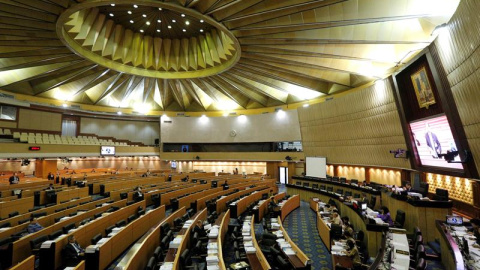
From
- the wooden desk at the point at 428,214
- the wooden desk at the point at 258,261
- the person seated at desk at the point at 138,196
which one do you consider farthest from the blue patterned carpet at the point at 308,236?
the person seated at desk at the point at 138,196

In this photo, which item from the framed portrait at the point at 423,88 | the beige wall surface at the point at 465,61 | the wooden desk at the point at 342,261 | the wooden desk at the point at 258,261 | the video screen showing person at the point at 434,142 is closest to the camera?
the wooden desk at the point at 258,261

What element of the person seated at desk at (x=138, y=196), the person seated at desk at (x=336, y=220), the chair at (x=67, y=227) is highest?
the person seated at desk at (x=138, y=196)

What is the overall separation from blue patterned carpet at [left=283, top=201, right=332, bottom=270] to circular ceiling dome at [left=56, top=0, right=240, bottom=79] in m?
9.31

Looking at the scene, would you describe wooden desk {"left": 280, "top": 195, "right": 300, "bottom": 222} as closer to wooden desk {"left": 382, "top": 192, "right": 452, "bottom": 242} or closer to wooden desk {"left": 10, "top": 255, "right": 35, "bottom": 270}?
wooden desk {"left": 382, "top": 192, "right": 452, "bottom": 242}

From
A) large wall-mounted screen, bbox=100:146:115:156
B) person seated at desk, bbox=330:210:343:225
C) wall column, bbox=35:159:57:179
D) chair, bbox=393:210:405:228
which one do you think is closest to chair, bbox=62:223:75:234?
person seated at desk, bbox=330:210:343:225

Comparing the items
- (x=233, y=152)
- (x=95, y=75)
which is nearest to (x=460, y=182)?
(x=233, y=152)

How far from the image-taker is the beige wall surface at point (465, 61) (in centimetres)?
591

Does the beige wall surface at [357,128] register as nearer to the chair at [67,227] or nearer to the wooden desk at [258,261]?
the wooden desk at [258,261]

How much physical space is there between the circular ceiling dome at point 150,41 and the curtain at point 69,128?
1071 cm

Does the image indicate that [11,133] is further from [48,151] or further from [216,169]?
[216,169]

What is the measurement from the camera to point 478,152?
23.0 feet

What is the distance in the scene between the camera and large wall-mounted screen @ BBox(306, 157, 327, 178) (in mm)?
18953

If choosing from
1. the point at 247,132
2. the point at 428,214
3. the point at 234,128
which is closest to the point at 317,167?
the point at 247,132

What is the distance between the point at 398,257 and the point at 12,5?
15175 millimetres
